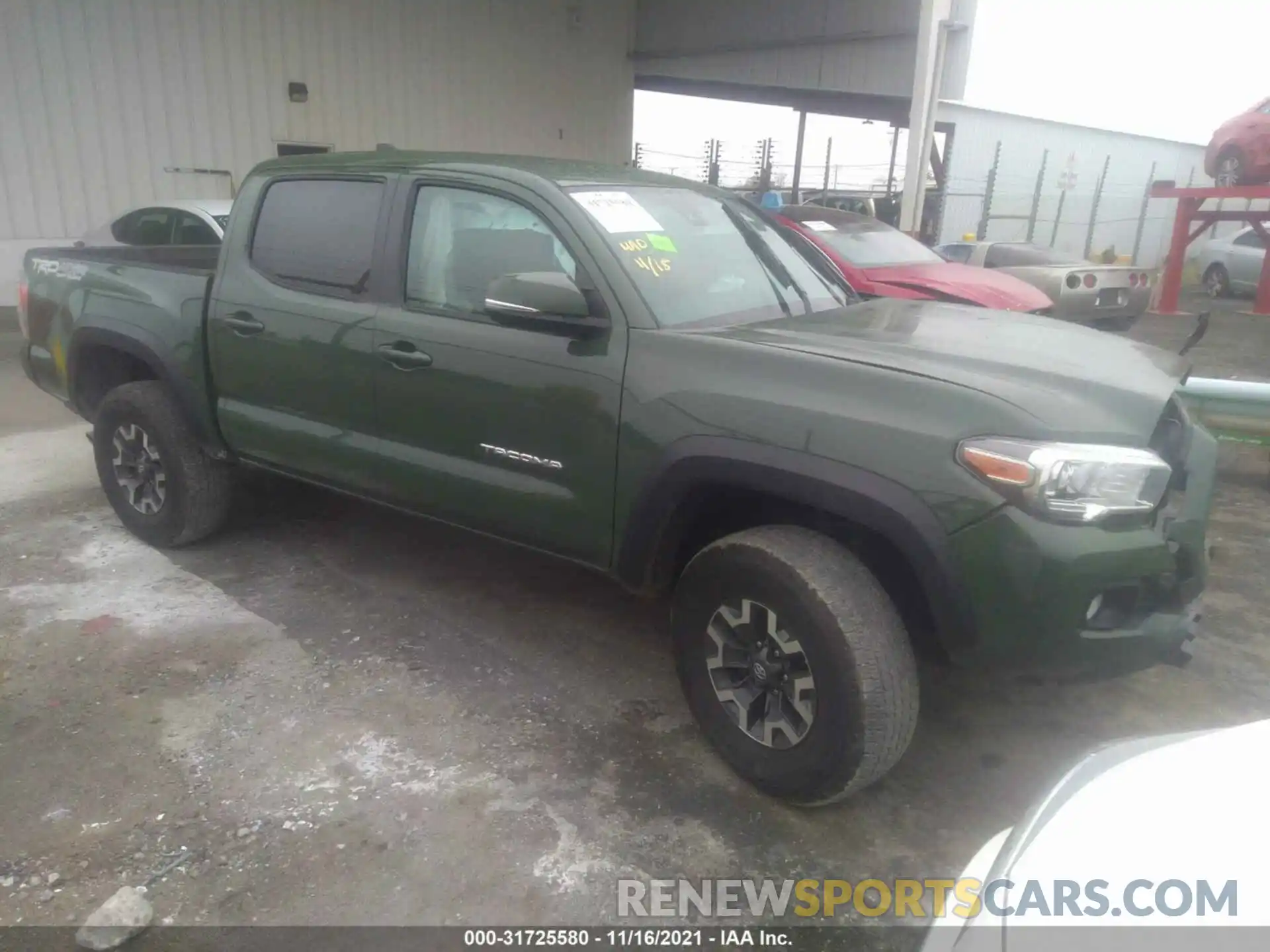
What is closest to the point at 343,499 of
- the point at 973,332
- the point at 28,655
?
the point at 28,655

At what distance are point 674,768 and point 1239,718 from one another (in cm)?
196

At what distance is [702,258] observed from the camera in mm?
3266

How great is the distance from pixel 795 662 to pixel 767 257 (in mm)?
1615

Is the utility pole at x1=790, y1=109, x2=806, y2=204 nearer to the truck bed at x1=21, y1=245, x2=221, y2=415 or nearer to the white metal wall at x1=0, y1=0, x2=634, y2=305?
the white metal wall at x1=0, y1=0, x2=634, y2=305

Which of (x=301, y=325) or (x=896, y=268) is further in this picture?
(x=896, y=268)

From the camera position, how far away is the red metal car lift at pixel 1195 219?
12.8 metres

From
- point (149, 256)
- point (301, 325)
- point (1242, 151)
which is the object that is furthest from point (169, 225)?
point (1242, 151)

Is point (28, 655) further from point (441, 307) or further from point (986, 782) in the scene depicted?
point (986, 782)

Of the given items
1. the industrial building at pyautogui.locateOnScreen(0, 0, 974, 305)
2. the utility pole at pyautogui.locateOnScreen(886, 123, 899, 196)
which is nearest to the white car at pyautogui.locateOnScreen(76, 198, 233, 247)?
the industrial building at pyautogui.locateOnScreen(0, 0, 974, 305)

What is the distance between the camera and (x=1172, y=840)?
130 centimetres

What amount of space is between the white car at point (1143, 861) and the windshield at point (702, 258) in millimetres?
1844

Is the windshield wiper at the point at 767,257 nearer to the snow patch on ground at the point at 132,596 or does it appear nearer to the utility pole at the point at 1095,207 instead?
the snow patch on ground at the point at 132,596

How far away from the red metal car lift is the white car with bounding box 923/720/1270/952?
13399 mm

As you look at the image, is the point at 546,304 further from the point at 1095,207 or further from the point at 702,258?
the point at 1095,207
